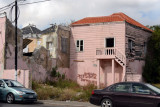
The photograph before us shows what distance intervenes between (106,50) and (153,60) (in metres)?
7.14

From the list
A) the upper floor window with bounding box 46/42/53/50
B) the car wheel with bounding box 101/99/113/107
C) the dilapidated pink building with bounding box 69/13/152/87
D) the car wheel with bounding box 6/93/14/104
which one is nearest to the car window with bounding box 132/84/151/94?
the car wheel with bounding box 101/99/113/107

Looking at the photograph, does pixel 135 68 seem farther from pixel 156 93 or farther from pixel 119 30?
pixel 156 93

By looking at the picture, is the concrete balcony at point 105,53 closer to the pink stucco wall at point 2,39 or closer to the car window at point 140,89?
the pink stucco wall at point 2,39

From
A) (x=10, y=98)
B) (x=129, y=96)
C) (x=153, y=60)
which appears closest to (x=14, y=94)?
(x=10, y=98)

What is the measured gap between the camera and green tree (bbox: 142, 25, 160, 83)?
94.7 feet

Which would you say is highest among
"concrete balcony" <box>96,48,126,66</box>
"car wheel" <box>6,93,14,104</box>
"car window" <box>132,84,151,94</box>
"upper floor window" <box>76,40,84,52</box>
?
"upper floor window" <box>76,40,84,52</box>

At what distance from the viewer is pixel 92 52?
28203mm

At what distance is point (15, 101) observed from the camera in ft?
51.9

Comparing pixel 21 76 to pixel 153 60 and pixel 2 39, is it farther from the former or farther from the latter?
pixel 153 60

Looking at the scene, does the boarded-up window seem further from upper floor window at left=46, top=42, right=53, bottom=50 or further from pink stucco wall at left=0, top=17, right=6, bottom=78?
pink stucco wall at left=0, top=17, right=6, bottom=78

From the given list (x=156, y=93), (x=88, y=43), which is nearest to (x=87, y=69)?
(x=88, y=43)

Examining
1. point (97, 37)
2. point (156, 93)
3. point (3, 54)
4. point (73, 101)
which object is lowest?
point (73, 101)

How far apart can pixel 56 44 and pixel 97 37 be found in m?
4.37

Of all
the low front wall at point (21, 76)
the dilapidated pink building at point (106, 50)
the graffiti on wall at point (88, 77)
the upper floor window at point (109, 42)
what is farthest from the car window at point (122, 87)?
the upper floor window at point (109, 42)
